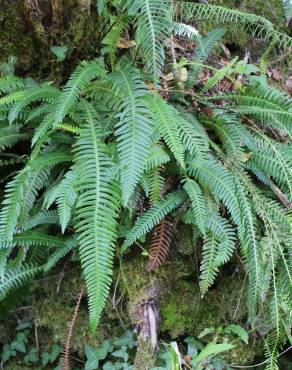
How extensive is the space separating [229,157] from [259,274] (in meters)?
0.60

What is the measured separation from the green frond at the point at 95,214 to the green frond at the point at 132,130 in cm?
12

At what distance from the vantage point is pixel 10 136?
95.0 inches

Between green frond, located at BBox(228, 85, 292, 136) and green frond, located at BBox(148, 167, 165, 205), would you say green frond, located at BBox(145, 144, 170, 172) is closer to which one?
green frond, located at BBox(148, 167, 165, 205)

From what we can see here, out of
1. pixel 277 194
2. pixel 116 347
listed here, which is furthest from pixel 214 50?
pixel 116 347

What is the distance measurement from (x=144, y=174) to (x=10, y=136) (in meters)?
0.74

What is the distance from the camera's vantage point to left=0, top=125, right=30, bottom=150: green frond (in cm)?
241

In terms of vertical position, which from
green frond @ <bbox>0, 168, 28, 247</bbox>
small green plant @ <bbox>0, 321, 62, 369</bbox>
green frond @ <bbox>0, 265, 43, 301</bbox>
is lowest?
small green plant @ <bbox>0, 321, 62, 369</bbox>

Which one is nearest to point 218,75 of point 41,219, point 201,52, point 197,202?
point 201,52

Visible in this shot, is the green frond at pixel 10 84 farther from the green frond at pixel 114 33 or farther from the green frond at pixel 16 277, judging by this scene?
the green frond at pixel 16 277

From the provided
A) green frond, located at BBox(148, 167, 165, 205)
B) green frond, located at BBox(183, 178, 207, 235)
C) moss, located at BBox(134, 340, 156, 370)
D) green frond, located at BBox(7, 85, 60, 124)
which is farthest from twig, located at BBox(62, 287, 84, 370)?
green frond, located at BBox(7, 85, 60, 124)

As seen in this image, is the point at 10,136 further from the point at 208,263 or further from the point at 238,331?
the point at 238,331

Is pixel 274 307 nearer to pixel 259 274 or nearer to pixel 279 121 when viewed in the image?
pixel 259 274

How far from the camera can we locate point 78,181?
2.09 m

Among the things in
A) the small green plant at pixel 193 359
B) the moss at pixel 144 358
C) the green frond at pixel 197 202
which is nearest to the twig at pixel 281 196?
the green frond at pixel 197 202
